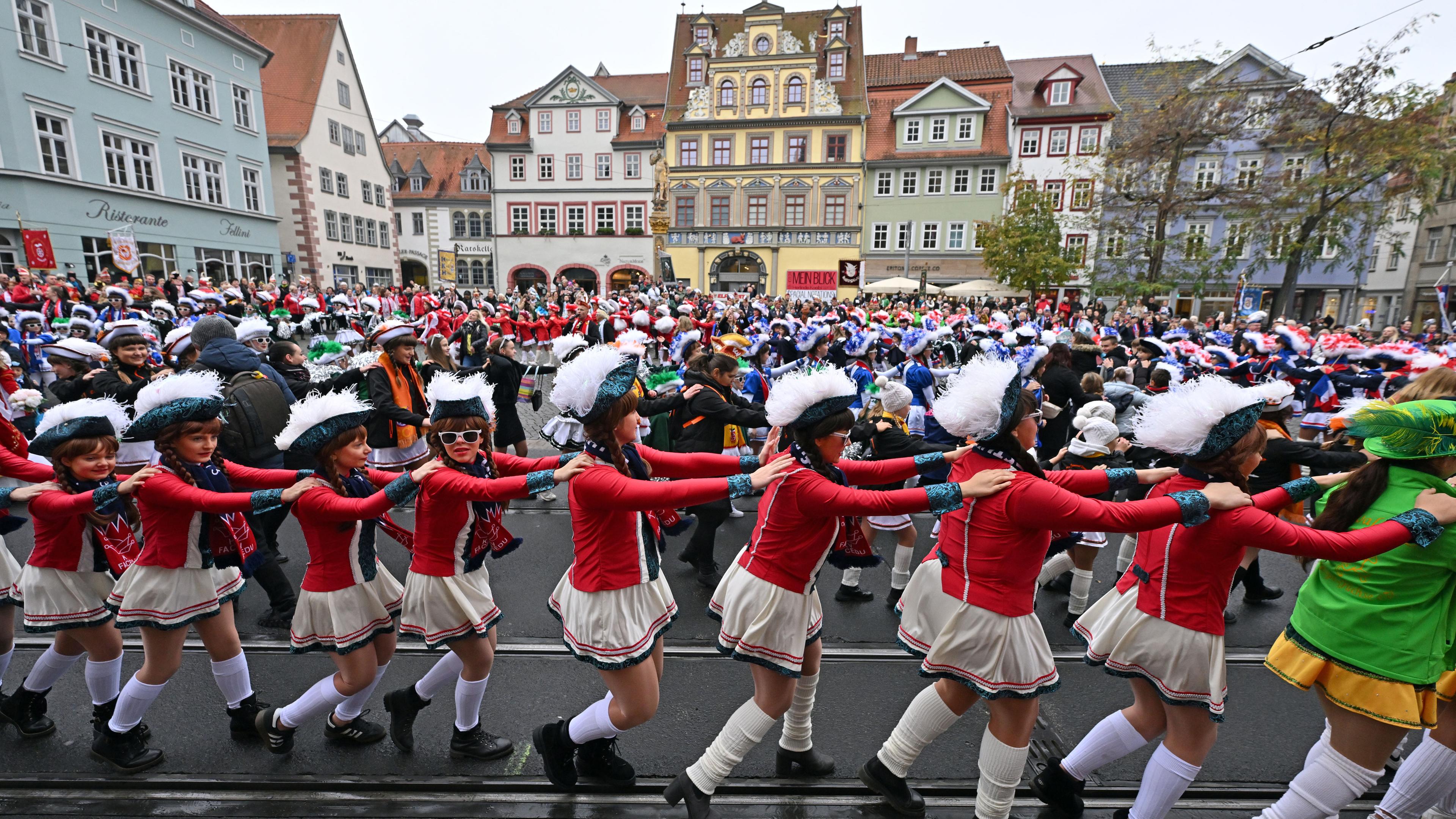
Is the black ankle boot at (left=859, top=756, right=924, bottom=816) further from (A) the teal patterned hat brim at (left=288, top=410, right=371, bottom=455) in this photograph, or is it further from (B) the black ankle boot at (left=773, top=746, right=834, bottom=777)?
(A) the teal patterned hat brim at (left=288, top=410, right=371, bottom=455)

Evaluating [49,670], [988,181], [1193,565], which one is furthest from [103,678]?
[988,181]

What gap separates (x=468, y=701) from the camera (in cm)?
342

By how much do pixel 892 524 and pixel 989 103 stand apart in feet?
128

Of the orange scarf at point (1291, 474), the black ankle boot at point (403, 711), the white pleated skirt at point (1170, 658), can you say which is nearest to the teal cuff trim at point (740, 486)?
the white pleated skirt at point (1170, 658)

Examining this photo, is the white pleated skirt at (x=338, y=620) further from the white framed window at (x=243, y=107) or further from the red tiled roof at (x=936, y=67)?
the red tiled roof at (x=936, y=67)

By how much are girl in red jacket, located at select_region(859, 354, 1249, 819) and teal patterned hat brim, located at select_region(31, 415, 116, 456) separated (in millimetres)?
3897

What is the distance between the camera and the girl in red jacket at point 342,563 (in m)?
2.93

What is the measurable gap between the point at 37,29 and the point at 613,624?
29.7 meters

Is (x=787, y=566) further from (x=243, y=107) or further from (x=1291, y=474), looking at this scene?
(x=243, y=107)

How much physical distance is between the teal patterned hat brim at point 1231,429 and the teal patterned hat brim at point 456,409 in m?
3.04

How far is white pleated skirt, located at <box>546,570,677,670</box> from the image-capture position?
112 inches

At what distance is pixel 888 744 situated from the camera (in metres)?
3.07

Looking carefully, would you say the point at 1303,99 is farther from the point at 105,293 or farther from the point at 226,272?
the point at 226,272

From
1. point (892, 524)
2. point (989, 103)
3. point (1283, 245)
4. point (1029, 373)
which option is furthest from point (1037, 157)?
point (892, 524)
